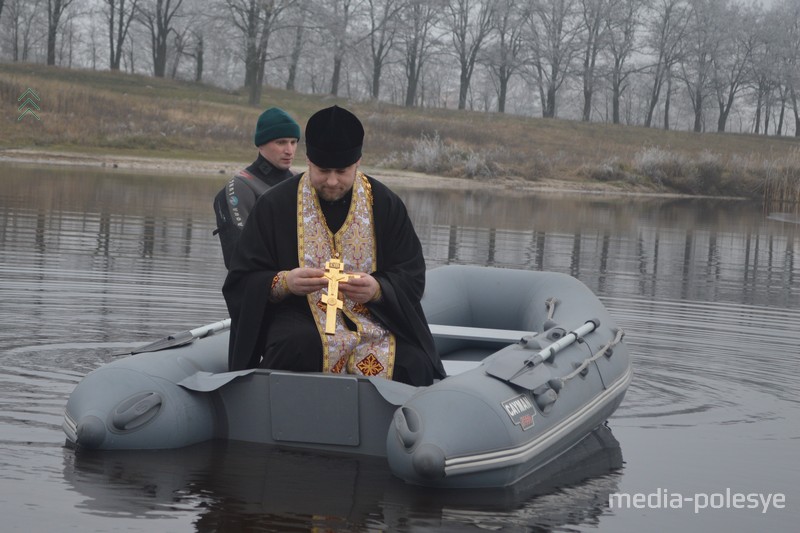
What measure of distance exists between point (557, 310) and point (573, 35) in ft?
182

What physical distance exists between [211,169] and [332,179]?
90.4 ft

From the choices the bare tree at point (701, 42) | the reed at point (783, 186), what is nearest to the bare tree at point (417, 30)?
the bare tree at point (701, 42)

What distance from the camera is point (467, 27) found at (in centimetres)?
6166

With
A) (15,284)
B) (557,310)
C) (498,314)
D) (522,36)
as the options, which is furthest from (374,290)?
(522,36)

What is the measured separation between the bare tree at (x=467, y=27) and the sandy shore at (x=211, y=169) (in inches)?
926

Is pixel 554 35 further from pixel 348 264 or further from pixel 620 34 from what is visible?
pixel 348 264

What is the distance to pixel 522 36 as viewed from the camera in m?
61.2

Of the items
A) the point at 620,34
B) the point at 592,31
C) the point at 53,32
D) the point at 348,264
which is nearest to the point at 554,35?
the point at 592,31

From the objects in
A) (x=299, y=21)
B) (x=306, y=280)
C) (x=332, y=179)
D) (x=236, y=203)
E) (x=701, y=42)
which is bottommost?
(x=306, y=280)

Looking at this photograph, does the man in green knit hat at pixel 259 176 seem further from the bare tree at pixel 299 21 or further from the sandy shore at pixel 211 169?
the bare tree at pixel 299 21

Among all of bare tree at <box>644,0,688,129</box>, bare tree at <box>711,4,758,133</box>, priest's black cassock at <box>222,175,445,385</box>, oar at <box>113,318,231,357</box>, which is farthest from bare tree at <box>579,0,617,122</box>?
priest's black cassock at <box>222,175,445,385</box>

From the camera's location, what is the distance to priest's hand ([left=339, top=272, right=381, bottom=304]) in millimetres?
5750

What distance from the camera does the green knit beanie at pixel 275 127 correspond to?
716cm

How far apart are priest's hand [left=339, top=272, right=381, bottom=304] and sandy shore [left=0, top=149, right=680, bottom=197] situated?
87.1 feet
